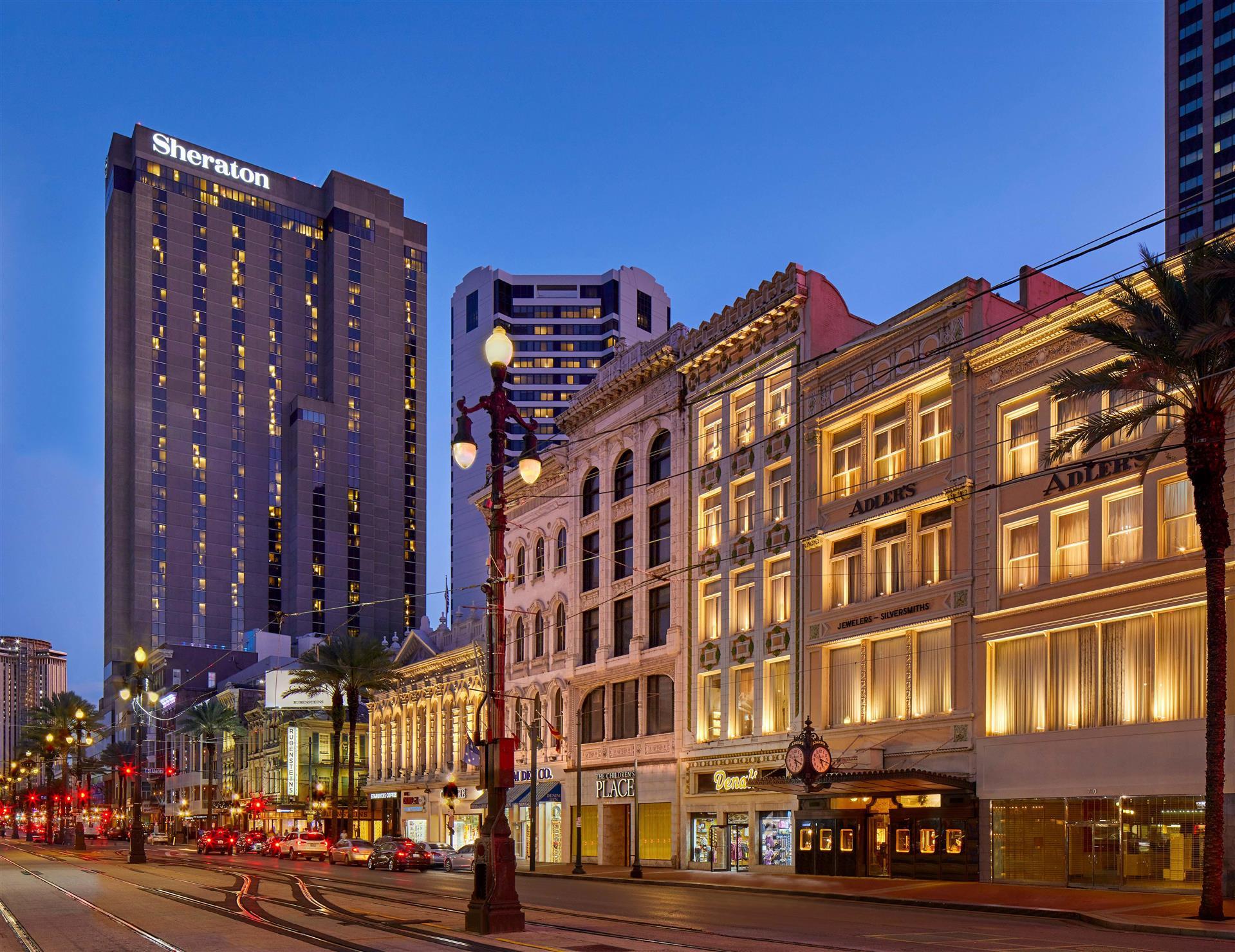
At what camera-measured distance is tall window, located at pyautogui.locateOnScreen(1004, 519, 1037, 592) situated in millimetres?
37250

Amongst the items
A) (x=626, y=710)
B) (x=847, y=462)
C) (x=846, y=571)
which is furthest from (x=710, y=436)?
(x=626, y=710)

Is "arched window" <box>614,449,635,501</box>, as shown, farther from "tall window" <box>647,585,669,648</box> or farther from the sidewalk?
the sidewalk

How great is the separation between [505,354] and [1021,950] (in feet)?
40.5

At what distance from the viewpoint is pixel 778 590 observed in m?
48.2

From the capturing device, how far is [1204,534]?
88.5 ft

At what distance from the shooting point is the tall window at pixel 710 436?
5281cm

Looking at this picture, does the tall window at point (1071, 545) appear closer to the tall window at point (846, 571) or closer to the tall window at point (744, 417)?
the tall window at point (846, 571)

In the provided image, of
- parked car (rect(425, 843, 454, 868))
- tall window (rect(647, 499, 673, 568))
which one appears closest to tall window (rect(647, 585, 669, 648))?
tall window (rect(647, 499, 673, 568))

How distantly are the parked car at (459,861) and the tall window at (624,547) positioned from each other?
46.3 ft

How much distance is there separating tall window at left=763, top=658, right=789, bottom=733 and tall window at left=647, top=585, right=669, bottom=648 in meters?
7.60

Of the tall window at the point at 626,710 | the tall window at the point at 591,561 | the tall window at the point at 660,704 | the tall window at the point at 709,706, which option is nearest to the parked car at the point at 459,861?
the tall window at the point at 626,710

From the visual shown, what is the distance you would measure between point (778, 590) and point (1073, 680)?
14.4 m

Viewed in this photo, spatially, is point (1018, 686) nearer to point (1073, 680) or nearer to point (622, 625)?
point (1073, 680)

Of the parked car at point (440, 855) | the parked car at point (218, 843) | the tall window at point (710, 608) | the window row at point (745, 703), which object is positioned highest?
the tall window at point (710, 608)
